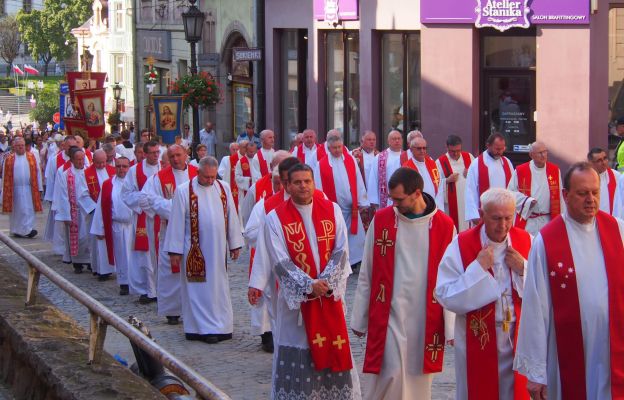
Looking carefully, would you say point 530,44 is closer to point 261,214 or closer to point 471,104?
point 471,104

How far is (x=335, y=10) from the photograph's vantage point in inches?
986

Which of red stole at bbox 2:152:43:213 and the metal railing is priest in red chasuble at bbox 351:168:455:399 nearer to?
the metal railing

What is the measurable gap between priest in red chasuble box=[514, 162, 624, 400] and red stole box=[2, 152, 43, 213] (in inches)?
655

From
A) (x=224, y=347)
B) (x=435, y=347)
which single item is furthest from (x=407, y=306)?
(x=224, y=347)

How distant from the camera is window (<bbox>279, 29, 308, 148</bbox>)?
91.1 ft

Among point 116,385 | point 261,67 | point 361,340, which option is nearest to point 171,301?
point 361,340

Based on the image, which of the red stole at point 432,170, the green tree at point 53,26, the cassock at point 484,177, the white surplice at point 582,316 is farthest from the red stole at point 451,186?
the green tree at point 53,26

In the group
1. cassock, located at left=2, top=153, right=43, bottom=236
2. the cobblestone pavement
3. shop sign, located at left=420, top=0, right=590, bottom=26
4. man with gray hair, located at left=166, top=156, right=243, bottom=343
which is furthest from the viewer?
cassock, located at left=2, top=153, right=43, bottom=236

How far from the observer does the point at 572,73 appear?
19906 millimetres

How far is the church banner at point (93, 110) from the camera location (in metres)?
23.1

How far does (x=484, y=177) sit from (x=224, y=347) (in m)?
4.37

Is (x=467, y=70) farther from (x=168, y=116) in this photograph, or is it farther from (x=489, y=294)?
(x=489, y=294)

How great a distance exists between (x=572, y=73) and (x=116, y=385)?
14834 mm

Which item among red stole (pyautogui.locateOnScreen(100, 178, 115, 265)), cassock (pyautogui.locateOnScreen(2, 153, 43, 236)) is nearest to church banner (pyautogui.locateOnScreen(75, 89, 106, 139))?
cassock (pyautogui.locateOnScreen(2, 153, 43, 236))
